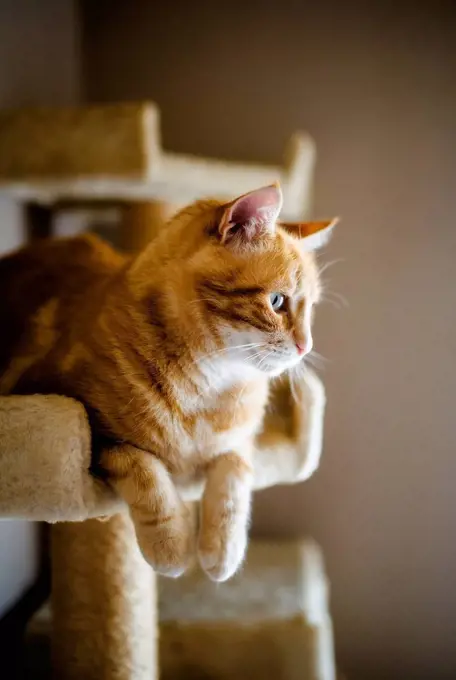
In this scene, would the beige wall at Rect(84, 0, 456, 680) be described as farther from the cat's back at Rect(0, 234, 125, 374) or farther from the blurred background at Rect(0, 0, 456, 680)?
the cat's back at Rect(0, 234, 125, 374)

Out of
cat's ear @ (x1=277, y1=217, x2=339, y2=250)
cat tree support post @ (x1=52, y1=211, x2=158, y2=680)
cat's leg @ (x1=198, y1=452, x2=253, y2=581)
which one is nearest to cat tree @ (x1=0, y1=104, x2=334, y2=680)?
cat tree support post @ (x1=52, y1=211, x2=158, y2=680)

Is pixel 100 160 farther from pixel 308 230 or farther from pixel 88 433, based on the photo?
pixel 88 433

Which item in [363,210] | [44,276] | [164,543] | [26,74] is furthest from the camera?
[363,210]

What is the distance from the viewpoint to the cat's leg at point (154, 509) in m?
0.77

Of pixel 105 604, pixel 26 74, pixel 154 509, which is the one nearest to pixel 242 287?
pixel 154 509

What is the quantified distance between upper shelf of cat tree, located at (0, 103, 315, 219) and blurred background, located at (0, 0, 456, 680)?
1.65 feet

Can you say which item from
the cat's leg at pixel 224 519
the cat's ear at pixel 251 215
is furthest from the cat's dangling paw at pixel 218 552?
the cat's ear at pixel 251 215

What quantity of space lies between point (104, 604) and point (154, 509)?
0.37 meters

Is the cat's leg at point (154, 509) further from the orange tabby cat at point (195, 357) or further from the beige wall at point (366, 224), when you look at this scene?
the beige wall at point (366, 224)

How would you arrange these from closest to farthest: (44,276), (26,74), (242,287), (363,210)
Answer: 1. (242,287)
2. (44,276)
3. (26,74)
4. (363,210)

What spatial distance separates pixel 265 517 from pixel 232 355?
1121 mm

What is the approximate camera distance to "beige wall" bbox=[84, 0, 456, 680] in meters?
1.79

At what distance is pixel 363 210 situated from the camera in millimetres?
1805

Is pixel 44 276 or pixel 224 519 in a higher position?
pixel 44 276
